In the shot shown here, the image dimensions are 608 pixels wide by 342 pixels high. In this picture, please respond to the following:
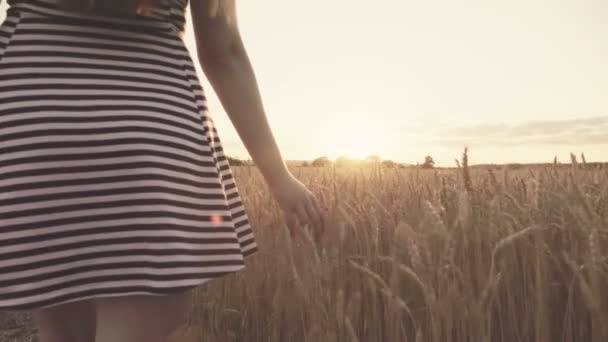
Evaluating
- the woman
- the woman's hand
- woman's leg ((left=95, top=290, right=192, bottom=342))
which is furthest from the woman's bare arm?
woman's leg ((left=95, top=290, right=192, bottom=342))

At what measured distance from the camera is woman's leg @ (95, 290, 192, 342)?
2.26 ft

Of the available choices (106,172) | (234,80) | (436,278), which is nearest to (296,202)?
(234,80)

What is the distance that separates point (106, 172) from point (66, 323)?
38cm

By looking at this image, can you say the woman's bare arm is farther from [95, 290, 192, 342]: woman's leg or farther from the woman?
[95, 290, 192, 342]: woman's leg

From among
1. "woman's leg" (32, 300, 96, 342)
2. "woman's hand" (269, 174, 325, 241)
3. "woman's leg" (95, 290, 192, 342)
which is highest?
"woman's hand" (269, 174, 325, 241)

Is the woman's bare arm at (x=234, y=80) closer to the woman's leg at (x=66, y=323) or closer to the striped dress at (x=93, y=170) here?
the striped dress at (x=93, y=170)

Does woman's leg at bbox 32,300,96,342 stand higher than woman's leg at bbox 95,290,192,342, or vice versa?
woman's leg at bbox 95,290,192,342

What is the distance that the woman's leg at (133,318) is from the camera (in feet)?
2.26

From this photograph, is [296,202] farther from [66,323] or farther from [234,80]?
[66,323]

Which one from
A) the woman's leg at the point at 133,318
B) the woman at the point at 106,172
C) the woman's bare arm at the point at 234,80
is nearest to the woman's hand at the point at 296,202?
the woman's bare arm at the point at 234,80

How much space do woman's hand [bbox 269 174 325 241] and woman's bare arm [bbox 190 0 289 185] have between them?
0.04 m

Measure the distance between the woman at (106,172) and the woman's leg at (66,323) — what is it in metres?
0.23

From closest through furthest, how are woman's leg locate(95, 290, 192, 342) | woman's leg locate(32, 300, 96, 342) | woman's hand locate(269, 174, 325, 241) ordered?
1. woman's leg locate(95, 290, 192, 342)
2. woman's leg locate(32, 300, 96, 342)
3. woman's hand locate(269, 174, 325, 241)

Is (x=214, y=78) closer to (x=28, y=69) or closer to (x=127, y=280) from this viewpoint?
(x=28, y=69)
